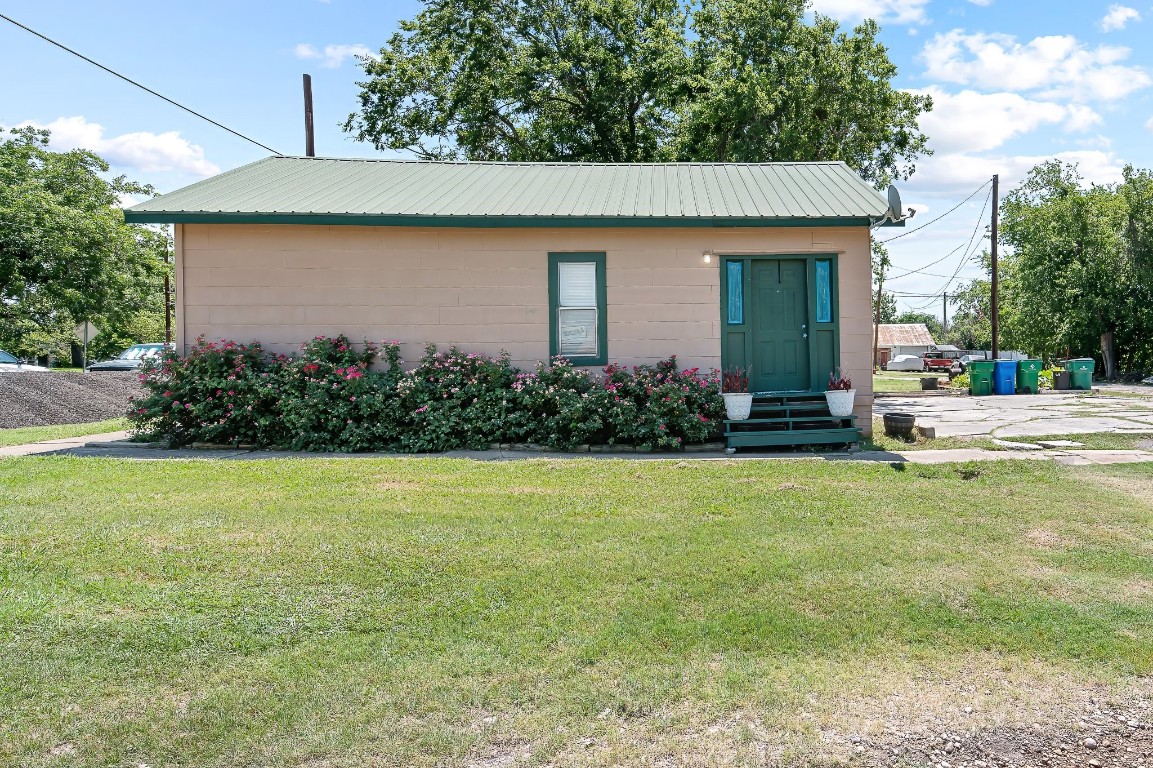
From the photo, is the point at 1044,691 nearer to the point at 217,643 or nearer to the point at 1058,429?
the point at 217,643

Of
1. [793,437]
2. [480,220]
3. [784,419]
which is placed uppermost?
[480,220]

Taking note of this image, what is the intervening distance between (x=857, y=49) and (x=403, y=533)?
19618 millimetres

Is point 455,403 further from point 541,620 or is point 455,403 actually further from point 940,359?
point 940,359

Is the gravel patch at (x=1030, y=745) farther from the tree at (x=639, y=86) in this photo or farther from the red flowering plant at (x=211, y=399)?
the tree at (x=639, y=86)

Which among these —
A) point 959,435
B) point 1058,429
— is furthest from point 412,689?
point 1058,429

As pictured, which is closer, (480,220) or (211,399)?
(211,399)

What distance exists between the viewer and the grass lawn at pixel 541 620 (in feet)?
9.02

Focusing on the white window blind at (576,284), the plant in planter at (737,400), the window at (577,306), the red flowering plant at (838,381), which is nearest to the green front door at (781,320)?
the red flowering plant at (838,381)

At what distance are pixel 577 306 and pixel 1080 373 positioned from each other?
19.8 meters

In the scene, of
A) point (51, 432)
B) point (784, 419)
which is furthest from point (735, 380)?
point (51, 432)

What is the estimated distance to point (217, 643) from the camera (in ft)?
11.3

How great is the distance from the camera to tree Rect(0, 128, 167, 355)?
1088 inches

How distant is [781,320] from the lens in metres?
10.1

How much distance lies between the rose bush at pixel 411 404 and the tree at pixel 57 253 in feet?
73.7
